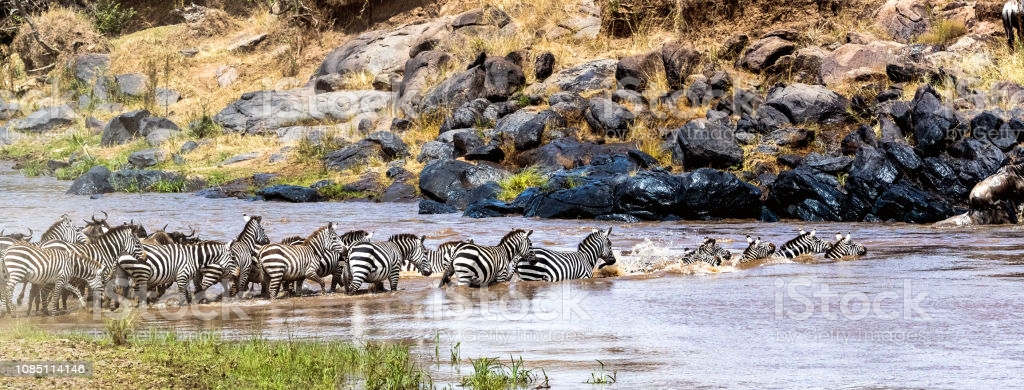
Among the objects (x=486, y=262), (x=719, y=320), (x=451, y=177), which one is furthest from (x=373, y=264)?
(x=451, y=177)

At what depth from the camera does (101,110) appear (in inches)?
1543

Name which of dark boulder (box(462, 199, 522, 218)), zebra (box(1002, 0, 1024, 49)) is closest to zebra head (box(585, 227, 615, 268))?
dark boulder (box(462, 199, 522, 218))

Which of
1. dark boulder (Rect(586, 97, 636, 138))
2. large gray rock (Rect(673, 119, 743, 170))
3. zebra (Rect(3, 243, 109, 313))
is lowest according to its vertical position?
zebra (Rect(3, 243, 109, 313))

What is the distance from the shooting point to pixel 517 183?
2339 centimetres

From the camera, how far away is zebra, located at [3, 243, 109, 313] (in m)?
9.96

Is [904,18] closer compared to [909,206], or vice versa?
[909,206]

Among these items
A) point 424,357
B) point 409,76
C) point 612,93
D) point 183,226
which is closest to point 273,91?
point 409,76

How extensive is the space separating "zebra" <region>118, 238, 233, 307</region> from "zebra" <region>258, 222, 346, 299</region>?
383 millimetres

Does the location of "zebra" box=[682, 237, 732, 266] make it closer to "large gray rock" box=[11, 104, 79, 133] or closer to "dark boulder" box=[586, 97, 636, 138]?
"dark boulder" box=[586, 97, 636, 138]

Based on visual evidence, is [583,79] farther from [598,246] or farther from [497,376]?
[497,376]

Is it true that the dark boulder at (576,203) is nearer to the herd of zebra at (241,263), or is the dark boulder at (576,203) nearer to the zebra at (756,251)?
the zebra at (756,251)

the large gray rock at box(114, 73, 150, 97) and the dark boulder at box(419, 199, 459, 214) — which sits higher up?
the large gray rock at box(114, 73, 150, 97)

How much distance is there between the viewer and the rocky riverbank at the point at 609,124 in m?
20.6

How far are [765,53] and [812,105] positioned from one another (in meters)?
4.19
